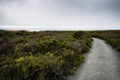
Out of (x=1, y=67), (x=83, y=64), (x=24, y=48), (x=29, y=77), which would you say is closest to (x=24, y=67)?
(x=29, y=77)

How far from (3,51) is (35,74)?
23.9ft

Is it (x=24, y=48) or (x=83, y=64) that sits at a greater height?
(x=24, y=48)

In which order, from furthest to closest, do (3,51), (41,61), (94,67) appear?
(3,51) → (94,67) → (41,61)

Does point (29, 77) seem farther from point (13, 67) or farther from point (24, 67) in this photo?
point (13, 67)

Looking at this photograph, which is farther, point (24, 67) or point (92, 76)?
point (92, 76)

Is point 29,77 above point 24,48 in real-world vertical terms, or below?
below

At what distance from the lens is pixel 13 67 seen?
9.03 m

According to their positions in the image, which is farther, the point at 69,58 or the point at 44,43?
the point at 44,43

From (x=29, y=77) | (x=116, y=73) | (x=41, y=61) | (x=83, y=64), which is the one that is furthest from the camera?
(x=83, y=64)

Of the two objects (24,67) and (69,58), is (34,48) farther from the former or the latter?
(24,67)

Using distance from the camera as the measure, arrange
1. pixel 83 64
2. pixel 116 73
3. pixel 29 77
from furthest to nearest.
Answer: pixel 83 64, pixel 116 73, pixel 29 77

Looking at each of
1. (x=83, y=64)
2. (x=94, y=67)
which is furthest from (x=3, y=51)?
(x=94, y=67)

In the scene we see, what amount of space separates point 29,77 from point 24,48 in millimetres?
4970

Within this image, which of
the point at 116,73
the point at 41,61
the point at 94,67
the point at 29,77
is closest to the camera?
the point at 29,77
